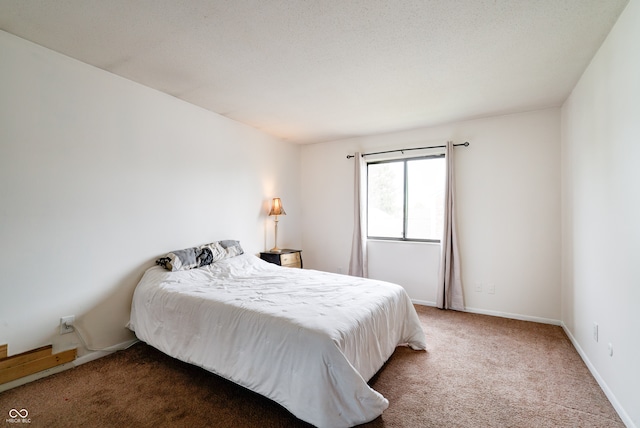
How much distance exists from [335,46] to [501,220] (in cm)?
288

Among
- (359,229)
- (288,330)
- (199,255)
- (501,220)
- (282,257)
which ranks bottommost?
(288,330)

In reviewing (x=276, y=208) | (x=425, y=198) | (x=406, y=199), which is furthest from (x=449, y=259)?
(x=276, y=208)

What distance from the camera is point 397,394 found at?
1.99 metres

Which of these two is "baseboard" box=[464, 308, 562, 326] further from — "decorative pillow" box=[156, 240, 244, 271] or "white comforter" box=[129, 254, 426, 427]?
"decorative pillow" box=[156, 240, 244, 271]

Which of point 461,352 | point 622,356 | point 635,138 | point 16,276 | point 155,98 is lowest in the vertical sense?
point 461,352

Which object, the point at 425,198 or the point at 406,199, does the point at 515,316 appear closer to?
the point at 425,198

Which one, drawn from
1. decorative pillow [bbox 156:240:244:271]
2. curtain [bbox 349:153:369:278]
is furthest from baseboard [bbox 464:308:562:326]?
decorative pillow [bbox 156:240:244:271]

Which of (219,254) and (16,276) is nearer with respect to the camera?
(16,276)

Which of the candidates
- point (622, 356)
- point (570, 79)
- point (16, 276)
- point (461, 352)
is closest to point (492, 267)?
point (461, 352)

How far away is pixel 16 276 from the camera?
205 centimetres

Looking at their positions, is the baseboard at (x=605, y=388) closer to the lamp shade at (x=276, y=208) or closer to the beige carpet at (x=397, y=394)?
the beige carpet at (x=397, y=394)

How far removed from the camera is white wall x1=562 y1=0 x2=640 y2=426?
5.38ft

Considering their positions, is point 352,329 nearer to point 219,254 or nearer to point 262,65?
point 219,254

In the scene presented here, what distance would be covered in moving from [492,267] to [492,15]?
2845 millimetres
